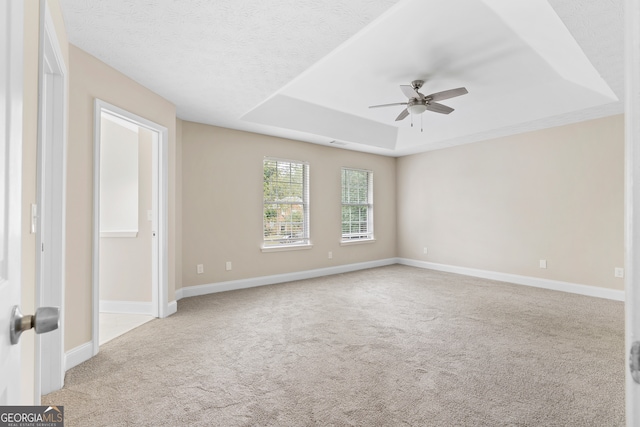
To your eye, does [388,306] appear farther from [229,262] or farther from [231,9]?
[231,9]

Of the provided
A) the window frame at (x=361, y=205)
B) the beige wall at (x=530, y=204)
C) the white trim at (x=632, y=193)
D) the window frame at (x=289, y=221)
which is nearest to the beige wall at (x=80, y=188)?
the window frame at (x=289, y=221)

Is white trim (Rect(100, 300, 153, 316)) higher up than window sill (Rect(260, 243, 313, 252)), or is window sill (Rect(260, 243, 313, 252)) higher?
window sill (Rect(260, 243, 313, 252))

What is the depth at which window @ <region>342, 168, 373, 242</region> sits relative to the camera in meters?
6.27

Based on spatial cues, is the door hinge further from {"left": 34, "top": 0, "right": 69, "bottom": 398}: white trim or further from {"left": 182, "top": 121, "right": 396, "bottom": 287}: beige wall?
{"left": 182, "top": 121, "right": 396, "bottom": 287}: beige wall

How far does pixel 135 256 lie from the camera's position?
371 cm

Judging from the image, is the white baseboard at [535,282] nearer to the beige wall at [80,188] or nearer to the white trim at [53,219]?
the beige wall at [80,188]

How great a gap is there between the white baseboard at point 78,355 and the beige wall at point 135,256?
46.1 inches

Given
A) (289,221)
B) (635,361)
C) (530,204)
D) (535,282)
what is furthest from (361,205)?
(635,361)

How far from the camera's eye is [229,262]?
4.70 m

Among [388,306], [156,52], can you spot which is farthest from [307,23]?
[388,306]

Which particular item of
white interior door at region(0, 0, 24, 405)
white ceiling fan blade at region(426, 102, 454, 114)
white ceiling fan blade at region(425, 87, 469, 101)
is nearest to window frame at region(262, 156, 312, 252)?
white ceiling fan blade at region(426, 102, 454, 114)

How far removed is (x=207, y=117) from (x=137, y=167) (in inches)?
43.9

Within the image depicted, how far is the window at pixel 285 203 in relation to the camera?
17.0 ft

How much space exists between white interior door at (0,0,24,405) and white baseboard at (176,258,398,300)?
3.80 metres
